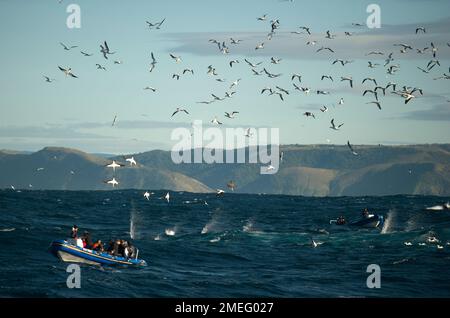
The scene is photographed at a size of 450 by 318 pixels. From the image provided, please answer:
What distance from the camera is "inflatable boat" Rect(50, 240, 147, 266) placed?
57.0m

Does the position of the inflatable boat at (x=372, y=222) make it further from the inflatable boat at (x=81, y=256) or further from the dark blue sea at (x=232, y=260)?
the inflatable boat at (x=81, y=256)

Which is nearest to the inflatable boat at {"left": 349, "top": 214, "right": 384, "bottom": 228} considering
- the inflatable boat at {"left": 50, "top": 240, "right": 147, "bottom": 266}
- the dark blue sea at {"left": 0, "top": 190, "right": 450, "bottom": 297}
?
the dark blue sea at {"left": 0, "top": 190, "right": 450, "bottom": 297}

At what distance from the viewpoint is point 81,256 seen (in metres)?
57.1

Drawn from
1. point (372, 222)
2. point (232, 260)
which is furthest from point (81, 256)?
point (372, 222)

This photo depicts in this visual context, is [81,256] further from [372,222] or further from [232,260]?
[372,222]

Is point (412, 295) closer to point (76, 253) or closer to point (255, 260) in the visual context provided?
point (255, 260)

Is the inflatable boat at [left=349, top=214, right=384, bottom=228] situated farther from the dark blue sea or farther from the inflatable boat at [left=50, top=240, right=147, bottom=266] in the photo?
the inflatable boat at [left=50, top=240, right=147, bottom=266]

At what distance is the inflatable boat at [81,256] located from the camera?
5703cm

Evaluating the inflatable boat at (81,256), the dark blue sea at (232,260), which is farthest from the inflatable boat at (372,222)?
the inflatable boat at (81,256)
